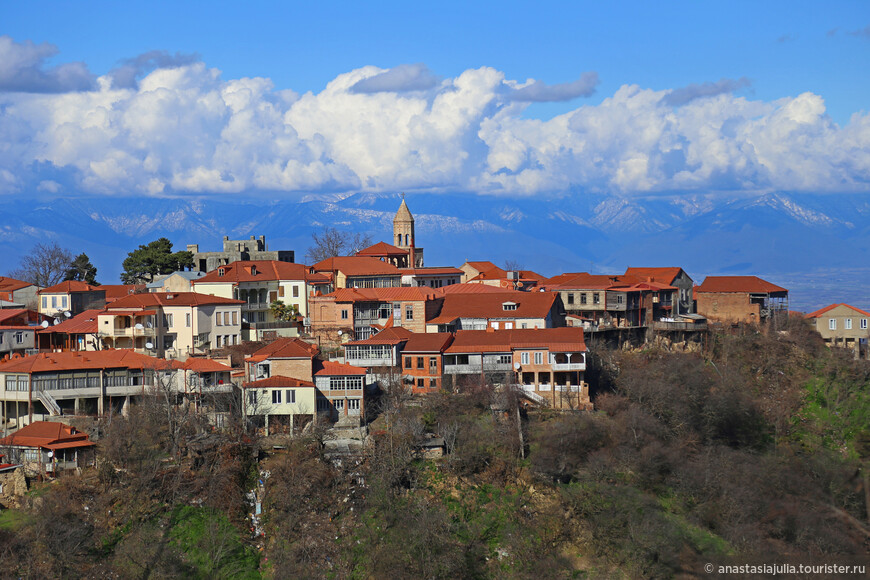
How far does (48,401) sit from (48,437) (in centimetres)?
456

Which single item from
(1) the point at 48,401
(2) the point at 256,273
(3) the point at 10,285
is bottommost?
(1) the point at 48,401

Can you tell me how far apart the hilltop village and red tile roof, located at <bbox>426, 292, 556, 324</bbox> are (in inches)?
7.6

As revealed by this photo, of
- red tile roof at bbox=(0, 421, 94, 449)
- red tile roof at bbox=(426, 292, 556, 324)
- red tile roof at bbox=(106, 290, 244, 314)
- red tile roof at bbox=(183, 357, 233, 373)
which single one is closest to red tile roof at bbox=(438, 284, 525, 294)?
red tile roof at bbox=(426, 292, 556, 324)

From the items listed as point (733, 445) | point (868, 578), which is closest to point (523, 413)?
point (733, 445)

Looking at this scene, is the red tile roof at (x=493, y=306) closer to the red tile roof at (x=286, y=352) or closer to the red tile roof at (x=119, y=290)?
the red tile roof at (x=286, y=352)

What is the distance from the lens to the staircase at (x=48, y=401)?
49.3m

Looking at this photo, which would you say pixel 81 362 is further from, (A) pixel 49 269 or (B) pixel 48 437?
(A) pixel 49 269

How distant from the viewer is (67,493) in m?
42.9

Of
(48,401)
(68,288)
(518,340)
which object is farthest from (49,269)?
(518,340)

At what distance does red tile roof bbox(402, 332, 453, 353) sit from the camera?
55.1m

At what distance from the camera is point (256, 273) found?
70.8 meters

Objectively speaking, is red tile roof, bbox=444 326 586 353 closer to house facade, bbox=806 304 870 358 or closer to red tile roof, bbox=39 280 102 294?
house facade, bbox=806 304 870 358

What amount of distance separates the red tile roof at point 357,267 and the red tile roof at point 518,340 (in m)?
17.2

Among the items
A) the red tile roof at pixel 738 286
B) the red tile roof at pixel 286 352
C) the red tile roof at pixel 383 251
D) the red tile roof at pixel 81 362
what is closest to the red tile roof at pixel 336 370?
the red tile roof at pixel 286 352
